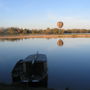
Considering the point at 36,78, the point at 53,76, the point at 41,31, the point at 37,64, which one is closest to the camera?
the point at 36,78

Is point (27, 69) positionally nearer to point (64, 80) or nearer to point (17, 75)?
point (17, 75)

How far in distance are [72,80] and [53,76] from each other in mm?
1592

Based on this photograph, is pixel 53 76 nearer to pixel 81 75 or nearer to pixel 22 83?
pixel 81 75

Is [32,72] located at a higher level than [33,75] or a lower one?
higher

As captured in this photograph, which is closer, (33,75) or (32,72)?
(33,75)

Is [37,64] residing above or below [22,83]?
above

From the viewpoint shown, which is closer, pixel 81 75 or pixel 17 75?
pixel 17 75

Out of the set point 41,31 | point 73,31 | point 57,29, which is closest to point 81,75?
point 57,29

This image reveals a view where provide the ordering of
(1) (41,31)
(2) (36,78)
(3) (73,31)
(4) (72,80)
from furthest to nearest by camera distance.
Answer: (3) (73,31)
(1) (41,31)
(4) (72,80)
(2) (36,78)

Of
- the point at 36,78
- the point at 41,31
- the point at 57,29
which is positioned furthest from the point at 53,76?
the point at 41,31

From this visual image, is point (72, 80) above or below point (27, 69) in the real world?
below

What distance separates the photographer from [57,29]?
80.2 meters

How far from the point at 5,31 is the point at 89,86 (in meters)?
73.4

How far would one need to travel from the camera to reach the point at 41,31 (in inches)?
3492
